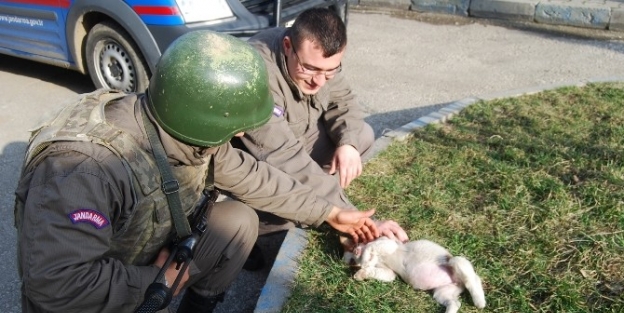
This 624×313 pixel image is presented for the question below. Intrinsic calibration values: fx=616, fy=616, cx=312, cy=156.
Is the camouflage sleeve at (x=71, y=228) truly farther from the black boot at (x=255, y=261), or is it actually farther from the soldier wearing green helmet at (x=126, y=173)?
the black boot at (x=255, y=261)

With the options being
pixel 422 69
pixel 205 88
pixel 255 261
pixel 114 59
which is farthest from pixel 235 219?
pixel 422 69

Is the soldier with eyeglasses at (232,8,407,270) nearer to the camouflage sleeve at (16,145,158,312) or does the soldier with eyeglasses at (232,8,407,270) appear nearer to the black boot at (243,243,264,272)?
the black boot at (243,243,264,272)

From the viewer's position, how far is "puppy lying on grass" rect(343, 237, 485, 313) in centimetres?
265

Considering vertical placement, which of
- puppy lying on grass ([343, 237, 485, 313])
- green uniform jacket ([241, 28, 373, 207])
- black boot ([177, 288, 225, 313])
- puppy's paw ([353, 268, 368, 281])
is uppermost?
green uniform jacket ([241, 28, 373, 207])

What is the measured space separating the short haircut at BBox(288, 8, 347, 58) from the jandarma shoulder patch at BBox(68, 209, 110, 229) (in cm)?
151

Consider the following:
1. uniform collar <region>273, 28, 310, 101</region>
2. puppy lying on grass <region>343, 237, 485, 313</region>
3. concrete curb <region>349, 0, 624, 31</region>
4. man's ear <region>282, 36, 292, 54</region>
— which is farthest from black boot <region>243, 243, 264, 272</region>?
concrete curb <region>349, 0, 624, 31</region>

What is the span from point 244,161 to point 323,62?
698 millimetres

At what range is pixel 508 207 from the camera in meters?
3.41

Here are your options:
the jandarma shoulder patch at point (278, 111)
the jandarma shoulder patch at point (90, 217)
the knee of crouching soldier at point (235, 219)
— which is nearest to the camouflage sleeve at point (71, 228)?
the jandarma shoulder patch at point (90, 217)

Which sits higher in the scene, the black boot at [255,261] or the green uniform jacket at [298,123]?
the green uniform jacket at [298,123]

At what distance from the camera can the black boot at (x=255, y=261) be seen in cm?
337

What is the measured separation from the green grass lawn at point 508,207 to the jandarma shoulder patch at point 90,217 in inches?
41.9

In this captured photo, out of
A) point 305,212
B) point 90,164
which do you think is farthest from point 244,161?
point 90,164

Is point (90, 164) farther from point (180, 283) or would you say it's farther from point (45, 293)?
point (180, 283)
